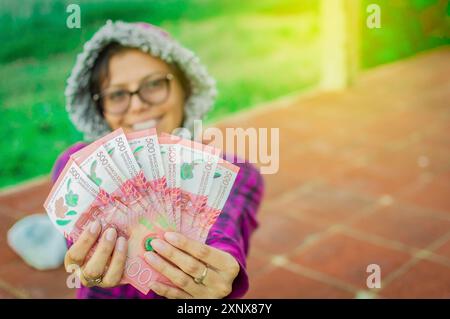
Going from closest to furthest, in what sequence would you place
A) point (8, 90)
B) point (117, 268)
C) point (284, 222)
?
1. point (117, 268)
2. point (284, 222)
3. point (8, 90)

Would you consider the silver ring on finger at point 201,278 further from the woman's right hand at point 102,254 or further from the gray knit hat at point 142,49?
the gray knit hat at point 142,49

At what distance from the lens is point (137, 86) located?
1.76m

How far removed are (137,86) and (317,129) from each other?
4.05 meters

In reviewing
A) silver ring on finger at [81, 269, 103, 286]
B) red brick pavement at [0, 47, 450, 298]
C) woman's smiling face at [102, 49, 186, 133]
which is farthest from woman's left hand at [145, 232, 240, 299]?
red brick pavement at [0, 47, 450, 298]

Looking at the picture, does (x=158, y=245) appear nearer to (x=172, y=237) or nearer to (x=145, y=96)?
(x=172, y=237)

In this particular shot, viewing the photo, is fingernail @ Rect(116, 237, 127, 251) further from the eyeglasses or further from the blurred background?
the blurred background

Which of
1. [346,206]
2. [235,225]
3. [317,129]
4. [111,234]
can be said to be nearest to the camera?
[111,234]

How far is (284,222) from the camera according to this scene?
370 cm

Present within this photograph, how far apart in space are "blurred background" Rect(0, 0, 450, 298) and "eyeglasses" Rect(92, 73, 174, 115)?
22 cm

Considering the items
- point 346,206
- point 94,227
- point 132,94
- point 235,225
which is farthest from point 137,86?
point 346,206

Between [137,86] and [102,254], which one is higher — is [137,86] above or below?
above
